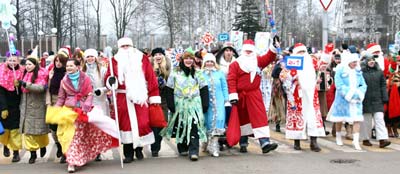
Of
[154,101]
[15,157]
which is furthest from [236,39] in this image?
[15,157]

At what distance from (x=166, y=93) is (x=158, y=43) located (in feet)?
141

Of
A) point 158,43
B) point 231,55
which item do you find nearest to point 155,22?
point 158,43

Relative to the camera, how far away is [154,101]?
27.4 feet

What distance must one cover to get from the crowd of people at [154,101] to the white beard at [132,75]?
2cm

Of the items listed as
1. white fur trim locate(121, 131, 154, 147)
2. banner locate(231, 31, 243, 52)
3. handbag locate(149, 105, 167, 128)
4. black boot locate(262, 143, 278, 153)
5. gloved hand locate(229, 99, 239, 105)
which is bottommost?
black boot locate(262, 143, 278, 153)

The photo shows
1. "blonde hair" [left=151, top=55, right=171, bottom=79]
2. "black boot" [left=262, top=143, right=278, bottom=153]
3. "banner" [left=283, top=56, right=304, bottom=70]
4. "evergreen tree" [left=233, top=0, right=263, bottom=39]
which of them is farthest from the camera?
"evergreen tree" [left=233, top=0, right=263, bottom=39]

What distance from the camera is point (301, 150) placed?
9.24 meters

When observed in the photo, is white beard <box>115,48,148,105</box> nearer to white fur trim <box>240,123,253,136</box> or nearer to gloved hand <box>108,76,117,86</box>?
gloved hand <box>108,76,117,86</box>

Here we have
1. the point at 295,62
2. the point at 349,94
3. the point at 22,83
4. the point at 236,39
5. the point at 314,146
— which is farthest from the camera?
the point at 236,39

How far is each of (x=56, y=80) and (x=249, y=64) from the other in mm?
→ 3065

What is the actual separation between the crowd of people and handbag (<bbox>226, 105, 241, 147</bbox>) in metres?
0.02

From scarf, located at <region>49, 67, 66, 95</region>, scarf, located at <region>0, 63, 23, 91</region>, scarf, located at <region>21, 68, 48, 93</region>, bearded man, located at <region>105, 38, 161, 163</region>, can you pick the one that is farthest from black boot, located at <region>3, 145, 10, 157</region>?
bearded man, located at <region>105, 38, 161, 163</region>

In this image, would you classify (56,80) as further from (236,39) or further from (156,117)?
(236,39)

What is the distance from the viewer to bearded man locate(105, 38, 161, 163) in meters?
8.17
